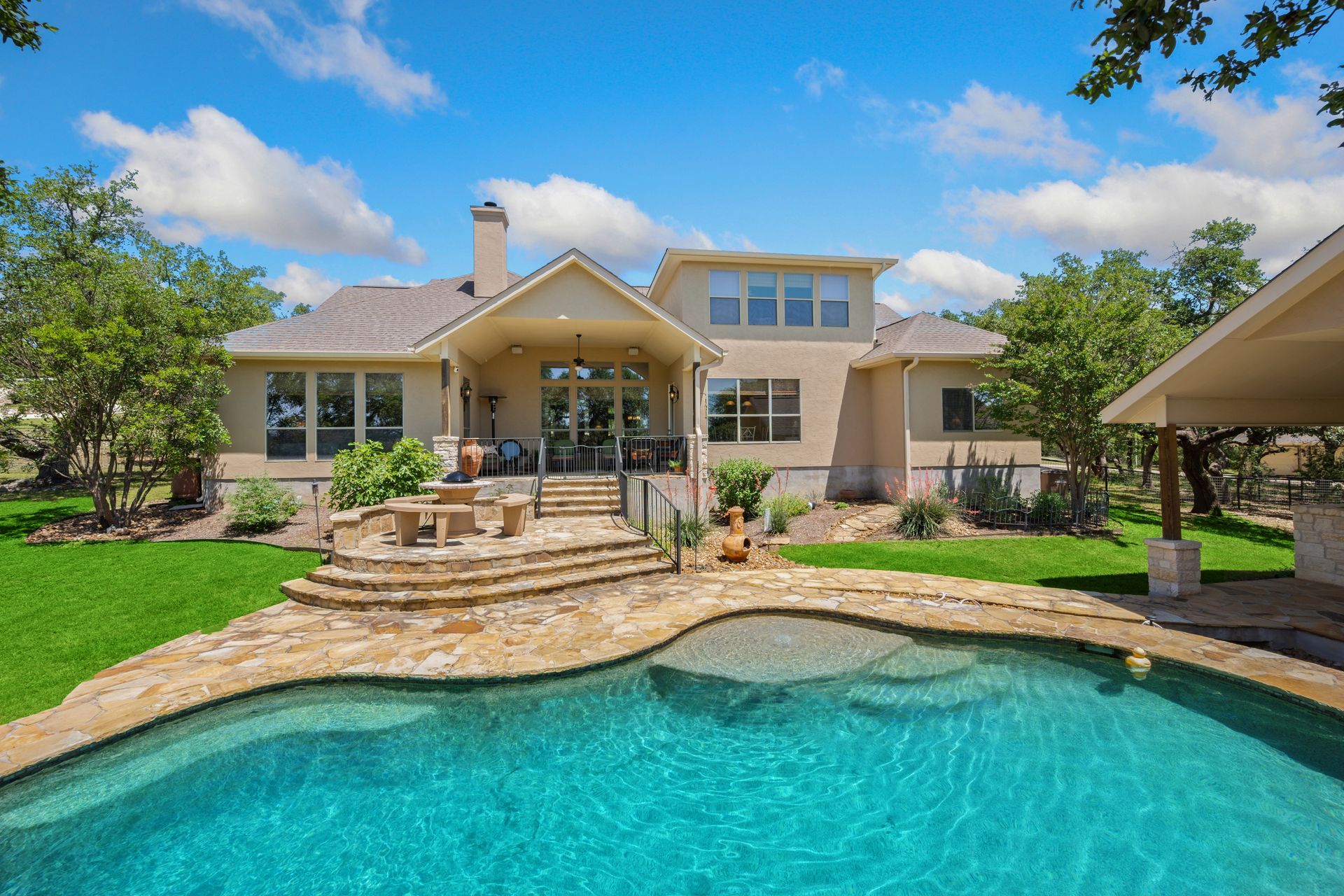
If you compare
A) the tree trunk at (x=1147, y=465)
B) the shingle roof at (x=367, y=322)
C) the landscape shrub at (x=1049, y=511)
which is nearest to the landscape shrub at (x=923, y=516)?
the landscape shrub at (x=1049, y=511)

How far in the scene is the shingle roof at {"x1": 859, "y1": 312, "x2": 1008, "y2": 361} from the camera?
14.1m

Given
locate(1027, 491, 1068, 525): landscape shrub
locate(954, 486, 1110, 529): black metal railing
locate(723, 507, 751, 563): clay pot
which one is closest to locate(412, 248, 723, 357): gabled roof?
locate(723, 507, 751, 563): clay pot

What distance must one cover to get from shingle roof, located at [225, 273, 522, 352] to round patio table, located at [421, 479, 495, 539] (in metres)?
5.33

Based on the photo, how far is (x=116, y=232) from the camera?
69.9 feet

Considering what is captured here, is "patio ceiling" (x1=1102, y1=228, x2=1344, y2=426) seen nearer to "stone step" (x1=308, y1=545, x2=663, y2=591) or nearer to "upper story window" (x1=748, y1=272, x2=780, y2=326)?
"stone step" (x1=308, y1=545, x2=663, y2=591)

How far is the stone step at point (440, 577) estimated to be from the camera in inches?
279

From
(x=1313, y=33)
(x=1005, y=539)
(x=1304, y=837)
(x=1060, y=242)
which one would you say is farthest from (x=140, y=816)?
(x=1060, y=242)

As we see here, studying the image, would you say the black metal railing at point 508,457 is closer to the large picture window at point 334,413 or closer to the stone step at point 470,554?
the large picture window at point 334,413

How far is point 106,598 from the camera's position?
6809 millimetres

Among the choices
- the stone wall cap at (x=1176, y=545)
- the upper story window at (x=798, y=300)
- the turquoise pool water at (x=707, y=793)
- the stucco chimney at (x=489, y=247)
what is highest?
the stucco chimney at (x=489, y=247)

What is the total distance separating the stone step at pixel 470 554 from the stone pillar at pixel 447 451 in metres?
2.89

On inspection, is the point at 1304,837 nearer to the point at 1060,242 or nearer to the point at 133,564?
the point at 133,564

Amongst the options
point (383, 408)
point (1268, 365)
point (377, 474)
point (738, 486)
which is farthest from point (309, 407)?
point (1268, 365)

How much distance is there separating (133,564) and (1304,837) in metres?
13.0
